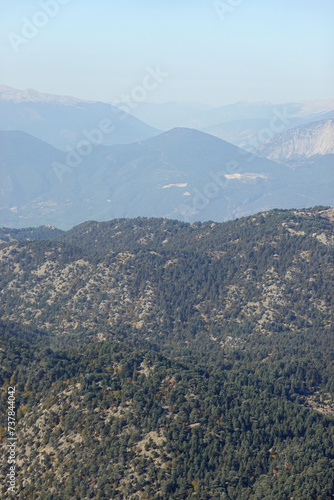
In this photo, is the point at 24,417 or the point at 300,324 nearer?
the point at 24,417

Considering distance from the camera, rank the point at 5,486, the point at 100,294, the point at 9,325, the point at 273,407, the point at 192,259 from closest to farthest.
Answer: the point at 5,486, the point at 273,407, the point at 9,325, the point at 100,294, the point at 192,259

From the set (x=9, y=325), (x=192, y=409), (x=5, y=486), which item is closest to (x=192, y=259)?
(x=9, y=325)

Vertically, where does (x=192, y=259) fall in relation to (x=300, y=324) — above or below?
above

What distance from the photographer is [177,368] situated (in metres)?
105

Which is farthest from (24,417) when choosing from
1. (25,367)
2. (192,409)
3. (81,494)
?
(192,409)

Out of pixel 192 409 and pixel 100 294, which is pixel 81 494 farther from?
pixel 100 294

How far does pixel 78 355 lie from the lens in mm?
109188

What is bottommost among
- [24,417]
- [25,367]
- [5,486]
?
[5,486]

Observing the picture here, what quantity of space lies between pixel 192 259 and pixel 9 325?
222 ft

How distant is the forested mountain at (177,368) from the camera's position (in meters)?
80.8

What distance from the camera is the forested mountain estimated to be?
80812 mm

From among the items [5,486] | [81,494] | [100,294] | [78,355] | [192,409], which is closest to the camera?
[81,494]

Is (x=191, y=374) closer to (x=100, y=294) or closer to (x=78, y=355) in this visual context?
(x=78, y=355)

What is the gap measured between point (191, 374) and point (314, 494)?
35809 millimetres
